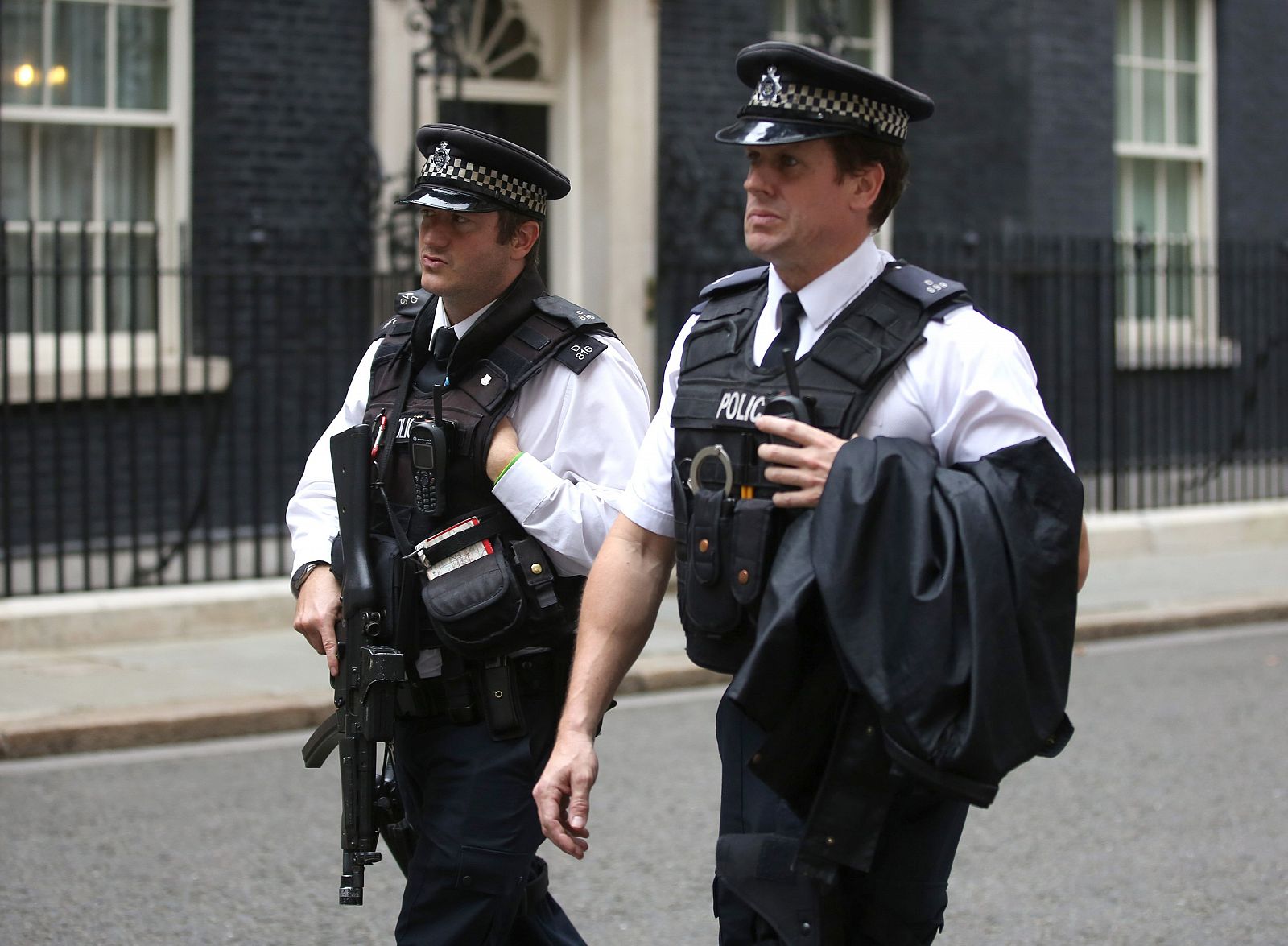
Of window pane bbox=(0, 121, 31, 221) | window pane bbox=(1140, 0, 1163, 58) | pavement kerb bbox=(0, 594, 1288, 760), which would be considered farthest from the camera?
window pane bbox=(1140, 0, 1163, 58)

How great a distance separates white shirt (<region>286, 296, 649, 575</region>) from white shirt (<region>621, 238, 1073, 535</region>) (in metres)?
0.70

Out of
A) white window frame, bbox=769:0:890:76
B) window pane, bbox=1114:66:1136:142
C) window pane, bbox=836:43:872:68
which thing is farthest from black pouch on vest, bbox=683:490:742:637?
window pane, bbox=1114:66:1136:142

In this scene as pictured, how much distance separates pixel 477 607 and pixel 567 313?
664 millimetres

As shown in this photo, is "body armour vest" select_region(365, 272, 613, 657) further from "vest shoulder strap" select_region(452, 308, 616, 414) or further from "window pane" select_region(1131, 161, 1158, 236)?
"window pane" select_region(1131, 161, 1158, 236)

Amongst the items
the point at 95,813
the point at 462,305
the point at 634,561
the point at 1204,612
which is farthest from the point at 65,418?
the point at 634,561

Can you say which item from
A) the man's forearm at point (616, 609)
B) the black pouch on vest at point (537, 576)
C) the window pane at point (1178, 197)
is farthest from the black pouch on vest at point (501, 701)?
the window pane at point (1178, 197)

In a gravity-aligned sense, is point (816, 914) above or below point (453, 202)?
below

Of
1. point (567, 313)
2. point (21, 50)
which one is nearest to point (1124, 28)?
point (21, 50)

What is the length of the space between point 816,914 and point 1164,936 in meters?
2.60

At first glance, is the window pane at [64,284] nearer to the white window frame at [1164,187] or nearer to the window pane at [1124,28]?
the white window frame at [1164,187]

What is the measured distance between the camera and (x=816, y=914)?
2.83 meters

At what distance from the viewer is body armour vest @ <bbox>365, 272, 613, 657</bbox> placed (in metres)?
3.54

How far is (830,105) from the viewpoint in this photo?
2936 mm

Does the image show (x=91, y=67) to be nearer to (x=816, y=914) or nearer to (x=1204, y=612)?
(x=1204, y=612)
